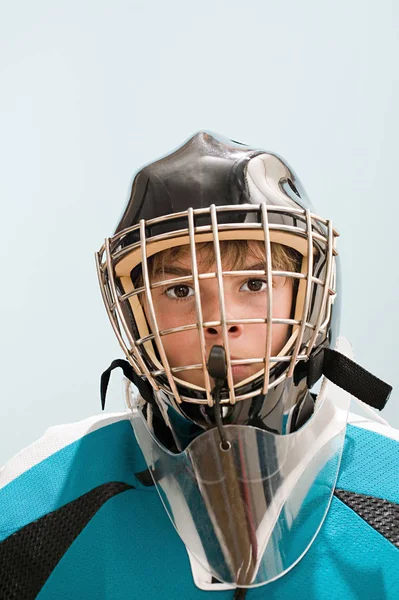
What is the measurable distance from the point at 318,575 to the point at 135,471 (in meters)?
0.38

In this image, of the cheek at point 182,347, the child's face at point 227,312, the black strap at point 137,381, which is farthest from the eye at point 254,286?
the black strap at point 137,381

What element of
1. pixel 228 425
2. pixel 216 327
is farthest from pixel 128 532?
pixel 216 327

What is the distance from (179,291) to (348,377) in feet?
1.03

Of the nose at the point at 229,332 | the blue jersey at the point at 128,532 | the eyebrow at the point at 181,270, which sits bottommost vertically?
the blue jersey at the point at 128,532

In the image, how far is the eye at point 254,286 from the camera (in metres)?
1.17

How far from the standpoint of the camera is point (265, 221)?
1.10m

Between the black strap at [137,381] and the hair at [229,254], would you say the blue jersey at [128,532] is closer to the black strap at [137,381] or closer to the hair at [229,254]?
the black strap at [137,381]

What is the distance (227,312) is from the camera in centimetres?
114

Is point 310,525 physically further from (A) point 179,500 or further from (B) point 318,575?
(A) point 179,500

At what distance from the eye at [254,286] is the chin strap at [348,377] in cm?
14

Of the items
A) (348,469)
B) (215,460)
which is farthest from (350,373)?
(215,460)

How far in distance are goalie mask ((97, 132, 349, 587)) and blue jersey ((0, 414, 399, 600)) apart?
34mm

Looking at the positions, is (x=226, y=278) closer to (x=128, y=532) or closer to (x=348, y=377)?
(x=348, y=377)

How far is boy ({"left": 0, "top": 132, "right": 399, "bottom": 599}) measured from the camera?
43.4 inches
